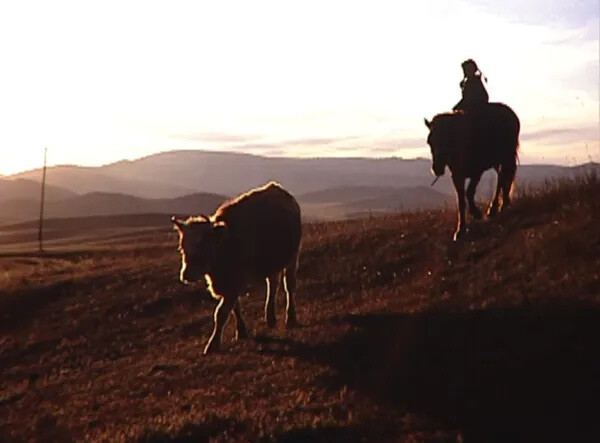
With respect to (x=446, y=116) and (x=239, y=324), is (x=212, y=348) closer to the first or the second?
(x=239, y=324)

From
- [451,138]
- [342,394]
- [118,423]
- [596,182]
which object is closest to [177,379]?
[118,423]

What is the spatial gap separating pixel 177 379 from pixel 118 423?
1867mm

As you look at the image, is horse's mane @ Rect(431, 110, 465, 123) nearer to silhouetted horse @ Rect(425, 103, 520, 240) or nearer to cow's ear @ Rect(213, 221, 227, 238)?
silhouetted horse @ Rect(425, 103, 520, 240)

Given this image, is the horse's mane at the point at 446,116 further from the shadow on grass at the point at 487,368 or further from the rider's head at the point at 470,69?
the shadow on grass at the point at 487,368

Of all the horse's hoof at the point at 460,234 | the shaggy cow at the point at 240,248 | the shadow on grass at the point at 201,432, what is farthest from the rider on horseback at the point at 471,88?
the shadow on grass at the point at 201,432

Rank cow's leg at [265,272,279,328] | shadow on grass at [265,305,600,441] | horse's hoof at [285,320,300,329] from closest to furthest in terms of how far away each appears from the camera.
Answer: shadow on grass at [265,305,600,441] → horse's hoof at [285,320,300,329] → cow's leg at [265,272,279,328]

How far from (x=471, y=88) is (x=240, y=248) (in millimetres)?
6556

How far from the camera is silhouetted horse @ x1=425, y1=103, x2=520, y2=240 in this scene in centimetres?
1636

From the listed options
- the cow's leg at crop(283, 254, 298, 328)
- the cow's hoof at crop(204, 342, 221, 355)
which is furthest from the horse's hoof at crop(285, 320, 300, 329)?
the cow's hoof at crop(204, 342, 221, 355)

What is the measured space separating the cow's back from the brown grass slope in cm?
137

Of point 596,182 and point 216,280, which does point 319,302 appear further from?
point 596,182

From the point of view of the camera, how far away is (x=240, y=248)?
47.2ft

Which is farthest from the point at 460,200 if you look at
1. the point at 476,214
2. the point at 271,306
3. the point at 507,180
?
the point at 271,306

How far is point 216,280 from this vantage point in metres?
14.2
